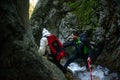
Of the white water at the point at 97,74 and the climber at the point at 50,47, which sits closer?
the climber at the point at 50,47

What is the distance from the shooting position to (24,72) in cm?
662

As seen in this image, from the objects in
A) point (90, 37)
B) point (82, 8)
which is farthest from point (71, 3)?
point (90, 37)

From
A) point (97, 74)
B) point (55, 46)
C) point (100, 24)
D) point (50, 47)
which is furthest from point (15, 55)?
point (100, 24)

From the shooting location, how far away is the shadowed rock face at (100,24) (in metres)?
16.2

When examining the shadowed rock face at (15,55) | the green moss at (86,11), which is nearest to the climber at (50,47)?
the shadowed rock face at (15,55)

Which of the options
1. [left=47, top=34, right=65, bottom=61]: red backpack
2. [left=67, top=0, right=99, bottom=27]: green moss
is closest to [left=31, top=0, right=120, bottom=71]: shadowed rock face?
[left=67, top=0, right=99, bottom=27]: green moss

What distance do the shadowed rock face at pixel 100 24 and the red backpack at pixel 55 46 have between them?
6389mm

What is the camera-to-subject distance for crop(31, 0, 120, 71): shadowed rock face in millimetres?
16172

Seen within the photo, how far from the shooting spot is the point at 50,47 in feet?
31.6

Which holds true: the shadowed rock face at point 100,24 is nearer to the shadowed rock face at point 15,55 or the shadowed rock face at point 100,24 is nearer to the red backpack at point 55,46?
the red backpack at point 55,46

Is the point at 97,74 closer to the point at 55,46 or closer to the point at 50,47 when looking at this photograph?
the point at 55,46

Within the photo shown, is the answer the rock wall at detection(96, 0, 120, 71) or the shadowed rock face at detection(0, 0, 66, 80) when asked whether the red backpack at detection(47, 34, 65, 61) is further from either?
the rock wall at detection(96, 0, 120, 71)

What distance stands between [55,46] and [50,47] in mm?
262

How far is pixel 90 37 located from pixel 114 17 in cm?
209
